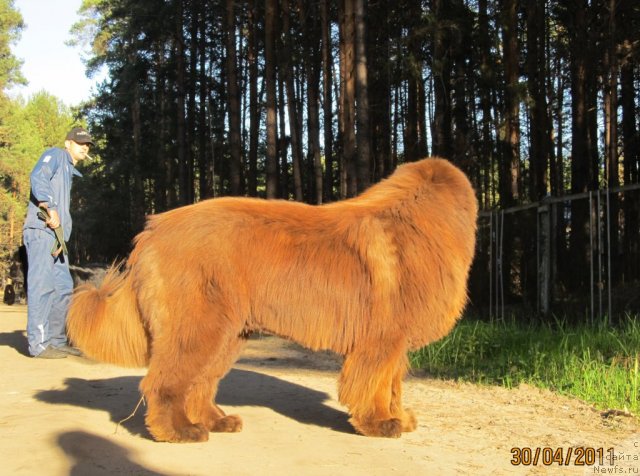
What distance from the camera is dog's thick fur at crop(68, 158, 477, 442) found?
4195 millimetres

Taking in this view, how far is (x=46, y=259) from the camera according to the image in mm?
7113

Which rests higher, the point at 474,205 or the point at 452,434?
the point at 474,205

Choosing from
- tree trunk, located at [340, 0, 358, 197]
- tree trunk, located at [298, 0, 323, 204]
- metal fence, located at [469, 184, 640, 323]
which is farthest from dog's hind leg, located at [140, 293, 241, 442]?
tree trunk, located at [298, 0, 323, 204]

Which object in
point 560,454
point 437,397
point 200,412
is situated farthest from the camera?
point 437,397

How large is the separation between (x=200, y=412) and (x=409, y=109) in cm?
2454

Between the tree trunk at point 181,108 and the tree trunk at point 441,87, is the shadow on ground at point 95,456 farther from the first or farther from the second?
the tree trunk at point 181,108

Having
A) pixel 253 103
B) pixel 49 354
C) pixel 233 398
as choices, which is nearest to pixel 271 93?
pixel 253 103

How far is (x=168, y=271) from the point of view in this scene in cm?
426

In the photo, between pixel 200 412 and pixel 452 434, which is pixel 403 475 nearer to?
pixel 452 434

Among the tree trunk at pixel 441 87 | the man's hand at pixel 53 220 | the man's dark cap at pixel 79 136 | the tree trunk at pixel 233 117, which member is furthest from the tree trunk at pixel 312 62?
the man's hand at pixel 53 220

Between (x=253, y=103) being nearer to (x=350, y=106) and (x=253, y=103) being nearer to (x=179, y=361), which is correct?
(x=350, y=106)

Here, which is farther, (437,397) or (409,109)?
(409,109)

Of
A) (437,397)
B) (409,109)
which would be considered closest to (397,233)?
(437,397)
